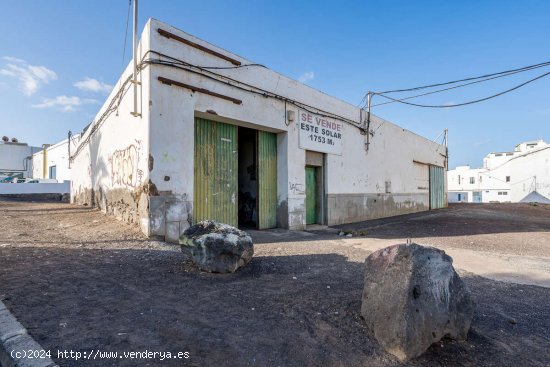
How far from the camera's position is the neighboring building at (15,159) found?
113 ft

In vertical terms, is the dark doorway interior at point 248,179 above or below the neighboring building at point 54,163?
below

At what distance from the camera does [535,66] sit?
8.52 meters

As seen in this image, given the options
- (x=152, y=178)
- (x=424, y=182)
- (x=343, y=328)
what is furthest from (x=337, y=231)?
(x=424, y=182)

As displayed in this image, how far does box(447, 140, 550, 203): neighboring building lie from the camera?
2950cm

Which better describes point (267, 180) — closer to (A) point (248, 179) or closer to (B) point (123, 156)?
(A) point (248, 179)

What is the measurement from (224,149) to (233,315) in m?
5.65

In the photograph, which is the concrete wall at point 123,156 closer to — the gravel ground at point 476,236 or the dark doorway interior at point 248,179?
the dark doorway interior at point 248,179

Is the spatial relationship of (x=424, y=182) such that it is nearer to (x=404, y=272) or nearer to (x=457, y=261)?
(x=457, y=261)

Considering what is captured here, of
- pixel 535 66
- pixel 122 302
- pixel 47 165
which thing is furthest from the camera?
pixel 47 165

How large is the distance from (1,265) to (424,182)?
19.5 m

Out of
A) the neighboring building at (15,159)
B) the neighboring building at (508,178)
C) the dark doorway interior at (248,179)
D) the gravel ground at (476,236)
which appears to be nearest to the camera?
the gravel ground at (476,236)

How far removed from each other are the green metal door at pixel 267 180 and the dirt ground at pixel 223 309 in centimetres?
333

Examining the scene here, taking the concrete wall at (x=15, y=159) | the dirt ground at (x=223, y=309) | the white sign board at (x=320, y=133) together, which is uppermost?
the concrete wall at (x=15, y=159)

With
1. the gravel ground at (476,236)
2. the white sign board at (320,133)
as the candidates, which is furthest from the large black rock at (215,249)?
the white sign board at (320,133)
